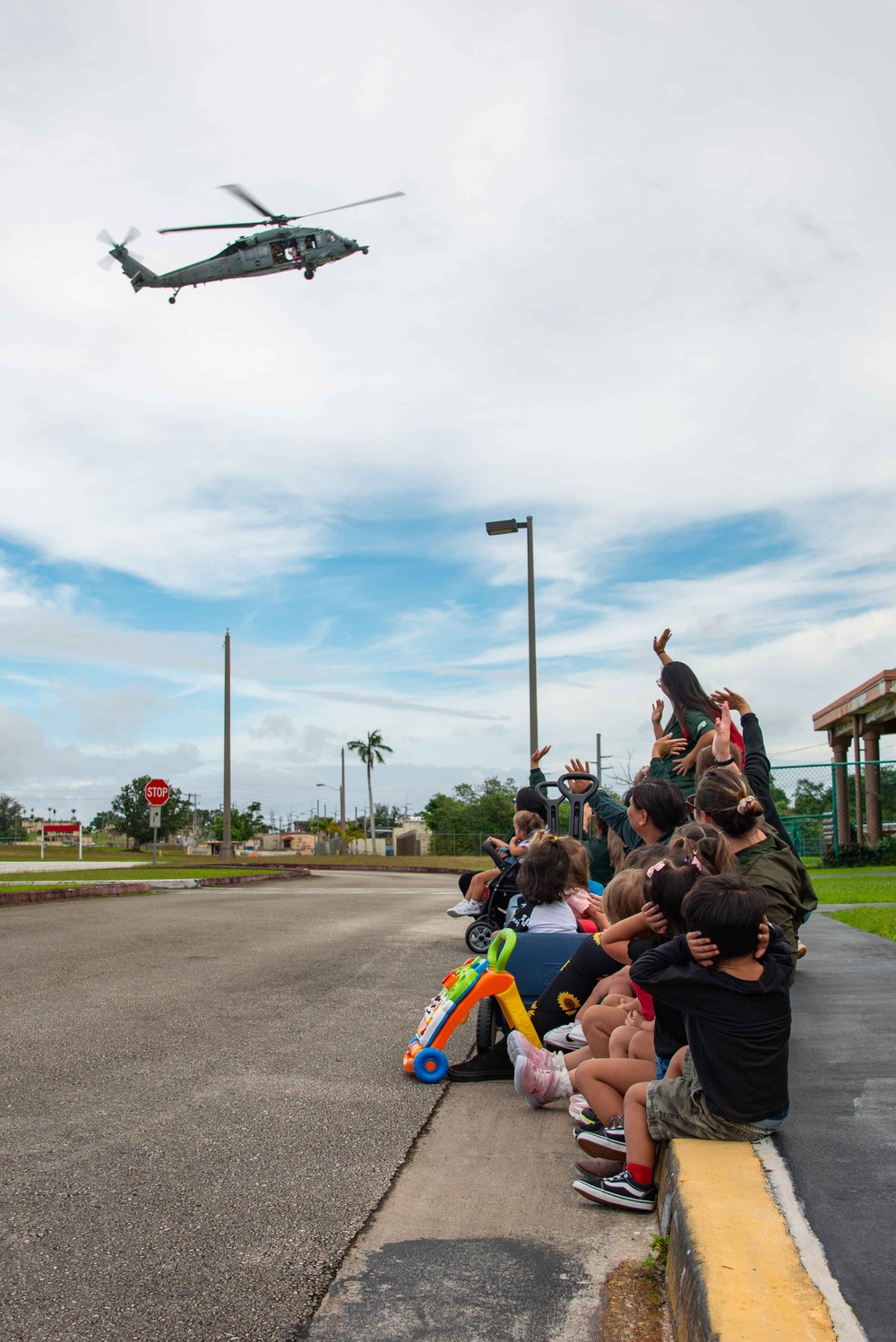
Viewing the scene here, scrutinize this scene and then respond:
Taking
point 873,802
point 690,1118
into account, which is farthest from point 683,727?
point 873,802

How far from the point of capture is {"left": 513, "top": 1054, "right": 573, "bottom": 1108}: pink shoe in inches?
188

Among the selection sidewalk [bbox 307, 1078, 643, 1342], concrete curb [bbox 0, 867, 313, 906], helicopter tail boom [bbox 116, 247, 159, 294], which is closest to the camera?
sidewalk [bbox 307, 1078, 643, 1342]

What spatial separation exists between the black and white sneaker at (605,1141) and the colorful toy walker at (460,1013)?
1388 mm

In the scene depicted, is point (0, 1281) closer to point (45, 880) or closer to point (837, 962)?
point (837, 962)

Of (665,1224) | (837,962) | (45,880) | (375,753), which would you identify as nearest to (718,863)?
(665,1224)

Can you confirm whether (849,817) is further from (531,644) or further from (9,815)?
(9,815)

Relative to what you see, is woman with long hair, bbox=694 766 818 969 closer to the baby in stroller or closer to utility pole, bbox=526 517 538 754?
the baby in stroller

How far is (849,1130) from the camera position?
145 inches

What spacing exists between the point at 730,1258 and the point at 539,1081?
2277 mm

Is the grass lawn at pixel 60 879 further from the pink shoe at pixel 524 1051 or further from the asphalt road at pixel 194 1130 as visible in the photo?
the pink shoe at pixel 524 1051

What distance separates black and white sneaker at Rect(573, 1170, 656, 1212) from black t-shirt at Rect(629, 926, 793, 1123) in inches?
16.9

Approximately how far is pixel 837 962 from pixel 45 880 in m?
17.7

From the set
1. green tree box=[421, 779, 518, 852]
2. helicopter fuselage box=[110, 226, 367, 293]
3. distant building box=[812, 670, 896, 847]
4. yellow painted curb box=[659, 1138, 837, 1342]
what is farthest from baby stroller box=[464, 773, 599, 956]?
green tree box=[421, 779, 518, 852]

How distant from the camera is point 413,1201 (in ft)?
11.9
